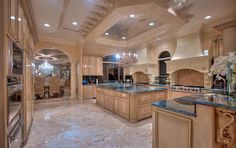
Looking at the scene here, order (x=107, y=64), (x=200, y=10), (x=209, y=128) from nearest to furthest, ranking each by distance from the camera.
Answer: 1. (x=209, y=128)
2. (x=200, y=10)
3. (x=107, y=64)

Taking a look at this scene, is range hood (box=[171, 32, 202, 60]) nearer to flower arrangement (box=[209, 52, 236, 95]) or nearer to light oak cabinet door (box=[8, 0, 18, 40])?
flower arrangement (box=[209, 52, 236, 95])

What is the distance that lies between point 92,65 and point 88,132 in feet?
16.3

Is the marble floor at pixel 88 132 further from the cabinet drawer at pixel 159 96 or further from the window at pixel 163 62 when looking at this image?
the window at pixel 163 62

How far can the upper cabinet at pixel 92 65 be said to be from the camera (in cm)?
716

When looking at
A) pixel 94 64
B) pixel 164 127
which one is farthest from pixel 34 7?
pixel 94 64

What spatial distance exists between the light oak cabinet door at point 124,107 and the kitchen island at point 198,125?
187 centimetres

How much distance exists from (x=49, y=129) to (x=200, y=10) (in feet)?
17.9

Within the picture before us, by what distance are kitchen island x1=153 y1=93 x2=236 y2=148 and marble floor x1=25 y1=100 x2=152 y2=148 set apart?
88 cm

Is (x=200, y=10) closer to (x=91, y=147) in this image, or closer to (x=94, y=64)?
(x=91, y=147)

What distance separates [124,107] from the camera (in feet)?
12.6

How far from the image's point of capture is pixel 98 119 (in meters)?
3.81

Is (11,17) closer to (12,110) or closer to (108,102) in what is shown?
(12,110)

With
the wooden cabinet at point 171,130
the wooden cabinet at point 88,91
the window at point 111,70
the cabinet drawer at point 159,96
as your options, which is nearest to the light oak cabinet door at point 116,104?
the cabinet drawer at point 159,96

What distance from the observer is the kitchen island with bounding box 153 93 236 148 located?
119 cm
